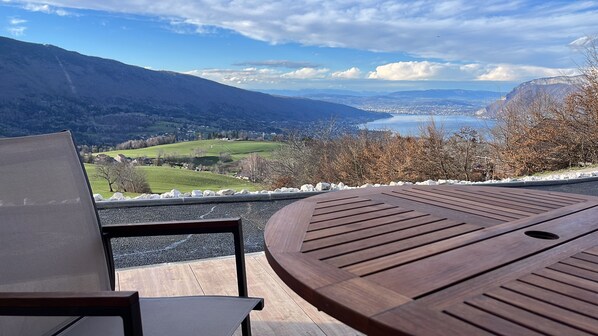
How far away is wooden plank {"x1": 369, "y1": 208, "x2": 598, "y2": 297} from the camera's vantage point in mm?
893

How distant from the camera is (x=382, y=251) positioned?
1091 millimetres

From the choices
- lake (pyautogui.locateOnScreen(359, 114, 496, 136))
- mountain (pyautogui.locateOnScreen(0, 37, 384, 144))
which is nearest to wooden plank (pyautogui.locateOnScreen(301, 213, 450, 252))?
mountain (pyautogui.locateOnScreen(0, 37, 384, 144))

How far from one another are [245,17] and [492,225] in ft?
38.9

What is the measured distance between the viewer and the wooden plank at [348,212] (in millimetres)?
1408

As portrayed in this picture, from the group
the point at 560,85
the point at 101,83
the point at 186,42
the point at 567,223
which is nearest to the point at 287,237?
the point at 567,223

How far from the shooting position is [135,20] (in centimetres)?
2386

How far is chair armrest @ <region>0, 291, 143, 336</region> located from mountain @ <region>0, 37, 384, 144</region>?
26.1 feet

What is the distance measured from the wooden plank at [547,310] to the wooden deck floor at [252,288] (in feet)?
3.57

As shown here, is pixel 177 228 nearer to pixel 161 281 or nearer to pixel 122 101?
pixel 161 281

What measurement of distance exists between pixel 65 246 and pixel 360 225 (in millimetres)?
978

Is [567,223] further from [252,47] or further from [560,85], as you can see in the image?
[252,47]

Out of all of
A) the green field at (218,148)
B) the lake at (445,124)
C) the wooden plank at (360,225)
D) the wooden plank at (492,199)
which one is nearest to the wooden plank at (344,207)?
the wooden plank at (360,225)

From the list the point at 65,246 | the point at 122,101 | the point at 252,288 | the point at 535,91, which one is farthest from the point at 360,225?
the point at 122,101

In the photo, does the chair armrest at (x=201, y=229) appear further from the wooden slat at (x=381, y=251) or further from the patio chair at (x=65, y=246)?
the wooden slat at (x=381, y=251)
